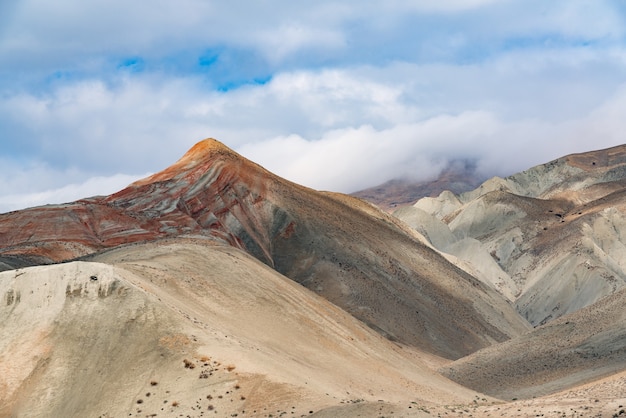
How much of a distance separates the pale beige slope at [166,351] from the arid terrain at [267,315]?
101 mm

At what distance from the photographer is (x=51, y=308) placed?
4034cm

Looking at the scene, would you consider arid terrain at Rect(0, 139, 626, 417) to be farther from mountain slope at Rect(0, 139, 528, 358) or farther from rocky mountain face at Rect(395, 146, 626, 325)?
rocky mountain face at Rect(395, 146, 626, 325)

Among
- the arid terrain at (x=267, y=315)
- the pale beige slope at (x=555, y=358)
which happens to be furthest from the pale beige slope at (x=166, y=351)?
the pale beige slope at (x=555, y=358)

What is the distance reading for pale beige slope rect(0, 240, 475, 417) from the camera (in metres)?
34.1

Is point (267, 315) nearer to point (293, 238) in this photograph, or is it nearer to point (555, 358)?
point (555, 358)

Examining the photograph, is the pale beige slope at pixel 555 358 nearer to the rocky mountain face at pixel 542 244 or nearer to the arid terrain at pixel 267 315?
the arid terrain at pixel 267 315

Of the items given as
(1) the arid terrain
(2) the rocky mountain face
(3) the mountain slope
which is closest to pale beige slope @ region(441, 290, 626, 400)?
(1) the arid terrain

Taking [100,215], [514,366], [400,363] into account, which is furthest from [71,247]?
[514,366]

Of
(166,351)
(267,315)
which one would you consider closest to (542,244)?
(267,315)

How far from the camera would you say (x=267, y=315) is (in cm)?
5000

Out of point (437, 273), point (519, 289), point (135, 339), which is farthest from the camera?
point (519, 289)

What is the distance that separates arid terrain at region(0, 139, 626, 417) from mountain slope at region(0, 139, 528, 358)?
25 cm

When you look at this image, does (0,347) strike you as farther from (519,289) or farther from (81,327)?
(519,289)

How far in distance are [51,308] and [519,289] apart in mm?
109708
